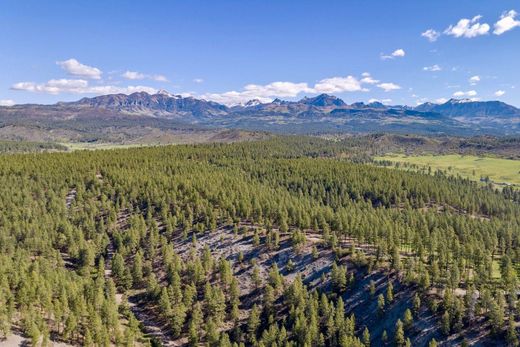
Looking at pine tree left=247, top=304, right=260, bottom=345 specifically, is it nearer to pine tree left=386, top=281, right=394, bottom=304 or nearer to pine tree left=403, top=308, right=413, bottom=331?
pine tree left=386, top=281, right=394, bottom=304

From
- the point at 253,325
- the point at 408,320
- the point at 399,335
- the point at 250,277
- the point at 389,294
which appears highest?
the point at 389,294

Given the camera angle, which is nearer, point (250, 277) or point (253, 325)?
point (253, 325)

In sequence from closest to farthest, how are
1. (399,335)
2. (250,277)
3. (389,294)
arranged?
1. (399,335)
2. (389,294)
3. (250,277)

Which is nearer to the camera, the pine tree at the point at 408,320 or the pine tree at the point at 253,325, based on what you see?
the pine tree at the point at 408,320

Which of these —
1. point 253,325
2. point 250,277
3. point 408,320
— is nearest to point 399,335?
point 408,320

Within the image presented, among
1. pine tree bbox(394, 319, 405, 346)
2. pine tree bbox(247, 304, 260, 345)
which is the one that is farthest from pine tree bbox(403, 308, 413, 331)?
pine tree bbox(247, 304, 260, 345)

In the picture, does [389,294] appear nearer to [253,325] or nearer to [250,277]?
[253,325]

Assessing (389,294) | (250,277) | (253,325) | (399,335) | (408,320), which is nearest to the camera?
(399,335)

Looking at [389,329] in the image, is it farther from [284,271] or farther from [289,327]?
[284,271]

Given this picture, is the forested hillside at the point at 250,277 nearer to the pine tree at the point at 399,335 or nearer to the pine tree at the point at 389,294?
the pine tree at the point at 389,294

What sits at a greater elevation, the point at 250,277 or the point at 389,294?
the point at 389,294

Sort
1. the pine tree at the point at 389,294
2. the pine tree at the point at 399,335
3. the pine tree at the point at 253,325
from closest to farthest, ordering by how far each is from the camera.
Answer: the pine tree at the point at 399,335 → the pine tree at the point at 389,294 → the pine tree at the point at 253,325

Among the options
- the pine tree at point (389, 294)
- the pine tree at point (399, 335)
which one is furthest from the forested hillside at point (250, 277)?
the pine tree at point (399, 335)

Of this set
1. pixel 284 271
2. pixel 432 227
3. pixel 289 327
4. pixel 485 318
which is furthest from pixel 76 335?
pixel 432 227
